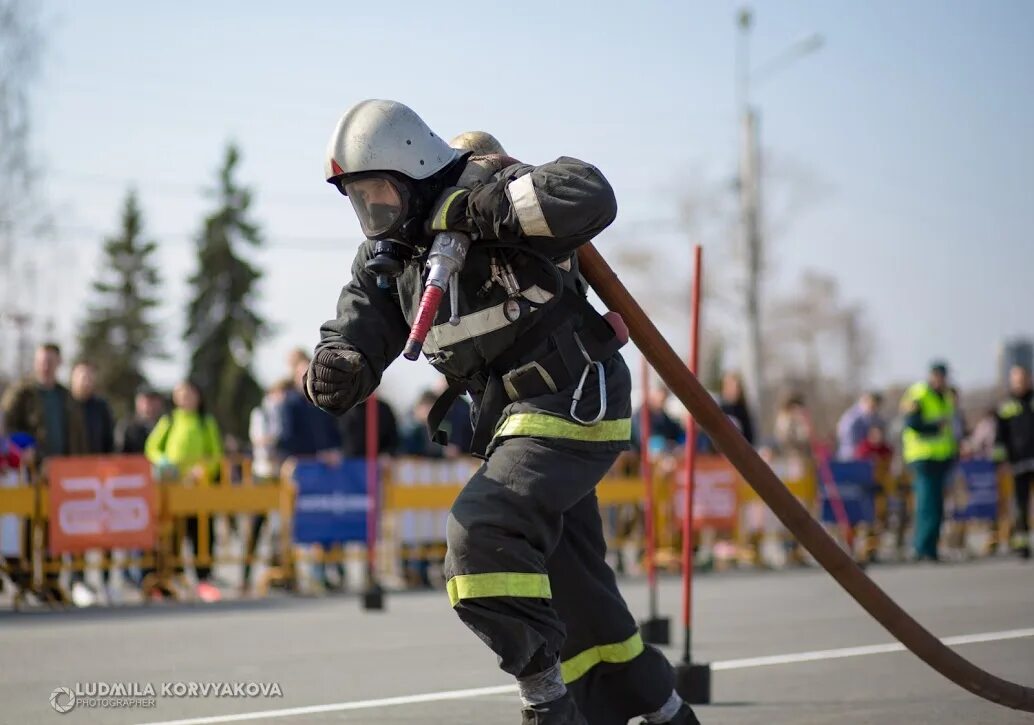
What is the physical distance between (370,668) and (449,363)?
3.53 m

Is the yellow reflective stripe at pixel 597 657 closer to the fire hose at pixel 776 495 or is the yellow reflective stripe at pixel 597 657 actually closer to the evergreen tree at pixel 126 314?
the fire hose at pixel 776 495

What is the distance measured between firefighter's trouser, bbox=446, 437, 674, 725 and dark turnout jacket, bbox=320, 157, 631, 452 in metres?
0.13

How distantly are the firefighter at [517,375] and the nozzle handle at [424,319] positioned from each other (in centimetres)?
22

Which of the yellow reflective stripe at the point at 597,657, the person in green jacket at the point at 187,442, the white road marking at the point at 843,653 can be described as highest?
the person in green jacket at the point at 187,442

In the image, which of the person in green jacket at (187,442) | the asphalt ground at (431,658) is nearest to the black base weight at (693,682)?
the asphalt ground at (431,658)

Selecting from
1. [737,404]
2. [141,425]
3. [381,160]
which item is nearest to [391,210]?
[381,160]

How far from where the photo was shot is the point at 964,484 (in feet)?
63.9

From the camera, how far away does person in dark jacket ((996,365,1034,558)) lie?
58.5ft

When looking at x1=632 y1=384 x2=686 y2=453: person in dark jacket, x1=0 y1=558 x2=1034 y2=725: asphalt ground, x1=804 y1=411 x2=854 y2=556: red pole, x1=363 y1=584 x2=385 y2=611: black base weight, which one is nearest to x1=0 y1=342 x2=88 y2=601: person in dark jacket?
x1=0 y1=558 x2=1034 y2=725: asphalt ground

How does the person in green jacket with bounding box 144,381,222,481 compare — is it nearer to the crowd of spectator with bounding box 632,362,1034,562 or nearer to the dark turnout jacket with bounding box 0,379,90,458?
the dark turnout jacket with bounding box 0,379,90,458

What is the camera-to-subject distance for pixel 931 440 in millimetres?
16234

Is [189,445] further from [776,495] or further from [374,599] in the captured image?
[776,495]

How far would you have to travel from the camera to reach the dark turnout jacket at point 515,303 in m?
4.48

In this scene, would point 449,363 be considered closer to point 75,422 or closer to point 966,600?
point 966,600
